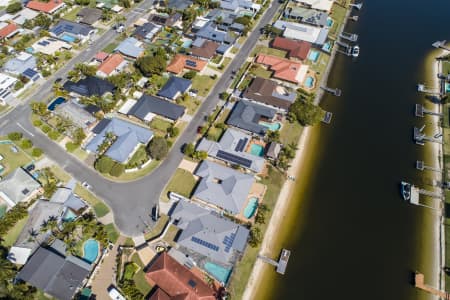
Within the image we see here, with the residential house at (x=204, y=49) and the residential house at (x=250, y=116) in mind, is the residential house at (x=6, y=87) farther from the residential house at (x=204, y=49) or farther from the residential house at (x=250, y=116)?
the residential house at (x=250, y=116)

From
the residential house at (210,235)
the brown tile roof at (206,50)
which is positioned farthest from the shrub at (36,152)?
the brown tile roof at (206,50)

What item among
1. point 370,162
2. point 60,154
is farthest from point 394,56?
point 60,154

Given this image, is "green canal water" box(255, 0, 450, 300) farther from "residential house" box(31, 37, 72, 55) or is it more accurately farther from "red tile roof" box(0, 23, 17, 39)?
"red tile roof" box(0, 23, 17, 39)

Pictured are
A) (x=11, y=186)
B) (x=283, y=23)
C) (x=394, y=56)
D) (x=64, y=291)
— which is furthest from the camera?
(x=283, y=23)

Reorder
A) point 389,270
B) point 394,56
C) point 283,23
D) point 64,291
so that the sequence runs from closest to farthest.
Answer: point 64,291 < point 389,270 < point 394,56 < point 283,23

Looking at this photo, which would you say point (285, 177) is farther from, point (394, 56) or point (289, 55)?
point (394, 56)

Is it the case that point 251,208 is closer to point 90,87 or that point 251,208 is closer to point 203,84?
point 203,84

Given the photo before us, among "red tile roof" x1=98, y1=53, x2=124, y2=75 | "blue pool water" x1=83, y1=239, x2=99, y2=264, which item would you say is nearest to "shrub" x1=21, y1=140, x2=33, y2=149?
"red tile roof" x1=98, y1=53, x2=124, y2=75
